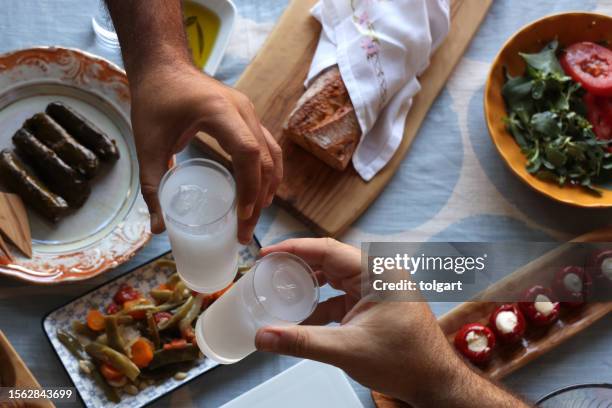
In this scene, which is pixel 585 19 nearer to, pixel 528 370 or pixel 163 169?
pixel 528 370

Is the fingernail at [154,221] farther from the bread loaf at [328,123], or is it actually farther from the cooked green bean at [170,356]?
the bread loaf at [328,123]

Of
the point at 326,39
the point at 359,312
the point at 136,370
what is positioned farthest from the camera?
the point at 326,39

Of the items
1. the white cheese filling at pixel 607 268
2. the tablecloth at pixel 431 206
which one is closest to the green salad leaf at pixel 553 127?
the tablecloth at pixel 431 206

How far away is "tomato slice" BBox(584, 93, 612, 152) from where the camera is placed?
7.57 ft

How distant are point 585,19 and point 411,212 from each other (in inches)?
32.8

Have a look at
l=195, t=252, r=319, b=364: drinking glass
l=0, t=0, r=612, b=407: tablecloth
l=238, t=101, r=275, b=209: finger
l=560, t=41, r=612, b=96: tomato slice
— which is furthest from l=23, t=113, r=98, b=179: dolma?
l=560, t=41, r=612, b=96: tomato slice

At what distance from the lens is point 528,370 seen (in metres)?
2.17

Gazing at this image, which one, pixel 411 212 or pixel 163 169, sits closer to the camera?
pixel 163 169

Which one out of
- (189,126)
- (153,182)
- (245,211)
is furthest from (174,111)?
(245,211)

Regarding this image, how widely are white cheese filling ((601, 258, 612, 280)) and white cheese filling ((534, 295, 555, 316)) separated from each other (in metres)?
0.19

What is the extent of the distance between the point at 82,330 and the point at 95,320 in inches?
1.7

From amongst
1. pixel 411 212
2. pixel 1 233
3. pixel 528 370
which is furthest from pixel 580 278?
pixel 1 233

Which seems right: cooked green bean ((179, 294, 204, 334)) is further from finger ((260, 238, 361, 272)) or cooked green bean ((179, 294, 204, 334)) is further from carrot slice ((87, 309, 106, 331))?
finger ((260, 238, 361, 272))

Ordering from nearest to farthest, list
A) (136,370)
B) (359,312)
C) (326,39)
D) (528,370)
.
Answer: (359,312), (136,370), (528,370), (326,39)
